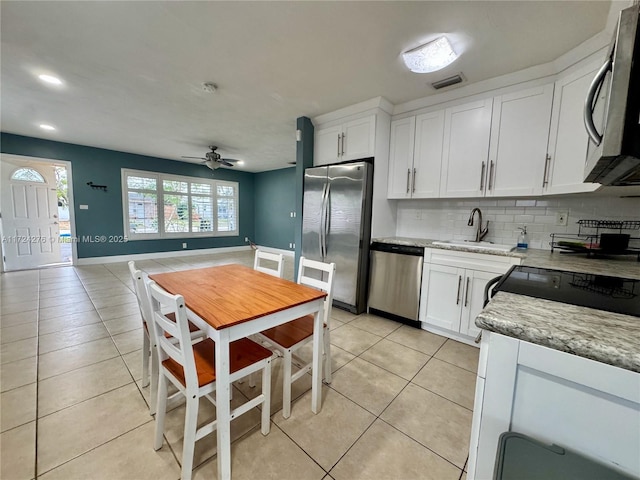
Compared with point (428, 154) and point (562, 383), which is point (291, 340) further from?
point (428, 154)

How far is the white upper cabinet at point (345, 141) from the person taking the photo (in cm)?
291

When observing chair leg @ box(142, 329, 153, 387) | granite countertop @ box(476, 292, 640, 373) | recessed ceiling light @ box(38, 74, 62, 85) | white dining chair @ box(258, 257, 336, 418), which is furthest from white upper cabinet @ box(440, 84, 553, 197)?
recessed ceiling light @ box(38, 74, 62, 85)

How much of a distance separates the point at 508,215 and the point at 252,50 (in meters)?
2.85

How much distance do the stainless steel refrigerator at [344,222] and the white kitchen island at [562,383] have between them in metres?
2.14

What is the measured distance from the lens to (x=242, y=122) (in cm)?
361

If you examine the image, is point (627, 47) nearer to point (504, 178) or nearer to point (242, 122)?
point (504, 178)

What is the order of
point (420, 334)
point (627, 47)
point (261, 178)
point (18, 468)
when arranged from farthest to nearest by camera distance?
point (261, 178)
point (420, 334)
point (18, 468)
point (627, 47)

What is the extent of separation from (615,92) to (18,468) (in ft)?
8.88

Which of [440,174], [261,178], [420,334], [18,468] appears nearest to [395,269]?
[420,334]

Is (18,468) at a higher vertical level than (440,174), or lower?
lower

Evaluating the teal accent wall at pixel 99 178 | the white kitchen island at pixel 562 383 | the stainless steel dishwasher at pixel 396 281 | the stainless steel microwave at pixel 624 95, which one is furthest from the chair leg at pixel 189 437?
the teal accent wall at pixel 99 178

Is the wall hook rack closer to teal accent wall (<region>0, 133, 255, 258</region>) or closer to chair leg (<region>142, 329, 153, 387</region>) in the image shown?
teal accent wall (<region>0, 133, 255, 258</region>)

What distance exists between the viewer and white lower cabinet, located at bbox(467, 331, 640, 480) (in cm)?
54

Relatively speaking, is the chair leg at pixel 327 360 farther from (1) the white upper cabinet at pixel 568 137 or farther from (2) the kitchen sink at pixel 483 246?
(1) the white upper cabinet at pixel 568 137
